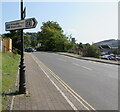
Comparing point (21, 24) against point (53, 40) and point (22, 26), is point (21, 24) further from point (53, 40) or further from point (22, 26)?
point (53, 40)

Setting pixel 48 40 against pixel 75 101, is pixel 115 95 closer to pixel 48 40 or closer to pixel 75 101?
pixel 75 101

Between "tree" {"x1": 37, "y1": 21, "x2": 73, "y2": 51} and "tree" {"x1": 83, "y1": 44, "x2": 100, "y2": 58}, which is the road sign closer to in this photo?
"tree" {"x1": 83, "y1": 44, "x2": 100, "y2": 58}

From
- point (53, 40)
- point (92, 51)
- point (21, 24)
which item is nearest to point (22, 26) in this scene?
point (21, 24)

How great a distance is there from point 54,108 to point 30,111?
30.9 inches

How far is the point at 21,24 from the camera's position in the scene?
9375mm

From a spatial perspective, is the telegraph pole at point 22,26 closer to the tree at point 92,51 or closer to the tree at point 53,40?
the tree at point 92,51

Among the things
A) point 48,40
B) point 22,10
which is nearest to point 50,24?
point 48,40

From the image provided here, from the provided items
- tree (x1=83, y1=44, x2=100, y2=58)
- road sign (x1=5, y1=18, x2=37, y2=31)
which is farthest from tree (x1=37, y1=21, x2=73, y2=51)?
road sign (x1=5, y1=18, x2=37, y2=31)

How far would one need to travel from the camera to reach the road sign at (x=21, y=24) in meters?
9.09

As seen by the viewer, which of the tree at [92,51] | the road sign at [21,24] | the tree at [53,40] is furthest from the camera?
the tree at [53,40]

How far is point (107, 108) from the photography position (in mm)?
7723

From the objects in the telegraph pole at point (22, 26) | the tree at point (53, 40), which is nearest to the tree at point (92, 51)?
the tree at point (53, 40)

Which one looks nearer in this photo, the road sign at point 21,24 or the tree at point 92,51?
the road sign at point 21,24

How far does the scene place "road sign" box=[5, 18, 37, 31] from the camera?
358 inches
